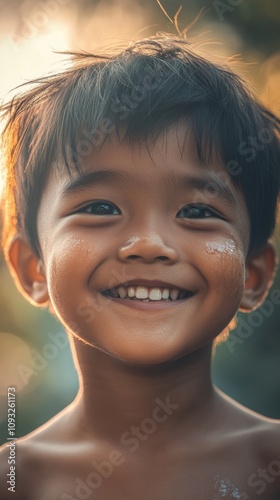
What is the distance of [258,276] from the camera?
198cm

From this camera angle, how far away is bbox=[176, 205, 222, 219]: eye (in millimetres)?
1732

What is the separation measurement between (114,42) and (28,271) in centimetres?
57

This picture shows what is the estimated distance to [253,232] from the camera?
6.33 ft

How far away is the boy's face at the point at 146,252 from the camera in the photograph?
168 cm

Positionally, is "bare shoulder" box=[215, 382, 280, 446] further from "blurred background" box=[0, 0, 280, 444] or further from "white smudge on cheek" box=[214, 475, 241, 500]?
"blurred background" box=[0, 0, 280, 444]

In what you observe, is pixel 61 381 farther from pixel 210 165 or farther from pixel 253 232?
pixel 210 165

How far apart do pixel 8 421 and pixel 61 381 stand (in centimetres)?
44

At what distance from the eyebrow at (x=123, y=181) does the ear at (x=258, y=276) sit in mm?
230

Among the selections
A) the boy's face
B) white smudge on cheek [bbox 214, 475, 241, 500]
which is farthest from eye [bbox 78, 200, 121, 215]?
white smudge on cheek [bbox 214, 475, 241, 500]
